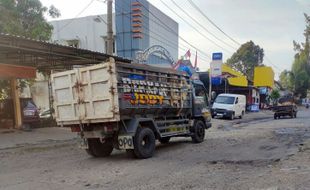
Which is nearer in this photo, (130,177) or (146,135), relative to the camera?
(130,177)

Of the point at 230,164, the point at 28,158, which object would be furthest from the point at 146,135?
the point at 28,158

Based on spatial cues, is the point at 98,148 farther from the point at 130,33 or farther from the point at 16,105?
the point at 130,33

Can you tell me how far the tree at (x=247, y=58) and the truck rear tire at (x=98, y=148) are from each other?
78.8 metres

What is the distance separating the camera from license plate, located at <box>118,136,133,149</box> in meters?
11.5

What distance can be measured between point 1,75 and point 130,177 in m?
12.9

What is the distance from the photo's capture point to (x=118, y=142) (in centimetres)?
1184

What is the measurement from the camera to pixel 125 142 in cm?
1162

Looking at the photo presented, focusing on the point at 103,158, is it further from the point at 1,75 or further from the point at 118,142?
the point at 1,75

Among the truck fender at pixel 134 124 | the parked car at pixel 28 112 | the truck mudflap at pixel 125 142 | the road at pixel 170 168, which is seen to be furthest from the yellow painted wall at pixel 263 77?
the truck mudflap at pixel 125 142

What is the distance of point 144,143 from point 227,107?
22.1 m

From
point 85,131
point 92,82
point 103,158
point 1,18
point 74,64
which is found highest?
point 1,18

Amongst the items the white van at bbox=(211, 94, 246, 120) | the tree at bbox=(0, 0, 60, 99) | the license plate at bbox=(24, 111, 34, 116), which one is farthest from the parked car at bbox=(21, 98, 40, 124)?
the white van at bbox=(211, 94, 246, 120)

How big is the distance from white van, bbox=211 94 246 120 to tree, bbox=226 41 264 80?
55379 mm

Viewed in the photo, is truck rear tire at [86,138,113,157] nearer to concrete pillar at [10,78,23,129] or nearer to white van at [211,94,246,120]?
concrete pillar at [10,78,23,129]
